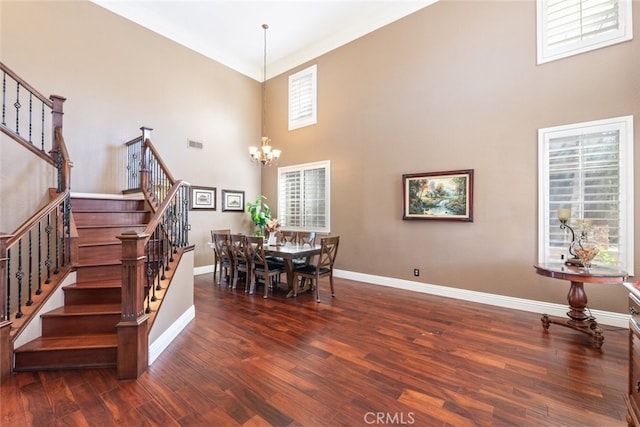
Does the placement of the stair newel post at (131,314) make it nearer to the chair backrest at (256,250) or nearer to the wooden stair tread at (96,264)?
the wooden stair tread at (96,264)

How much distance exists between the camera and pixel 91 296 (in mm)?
2832

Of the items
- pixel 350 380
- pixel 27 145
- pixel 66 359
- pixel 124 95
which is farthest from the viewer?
pixel 124 95

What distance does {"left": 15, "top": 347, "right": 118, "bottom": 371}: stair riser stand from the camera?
229 cm

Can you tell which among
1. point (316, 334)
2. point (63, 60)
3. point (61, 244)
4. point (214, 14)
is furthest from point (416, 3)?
point (61, 244)

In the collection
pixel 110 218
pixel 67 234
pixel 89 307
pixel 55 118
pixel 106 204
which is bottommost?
pixel 89 307

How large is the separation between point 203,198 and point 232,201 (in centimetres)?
72

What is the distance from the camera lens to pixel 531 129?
377 centimetres

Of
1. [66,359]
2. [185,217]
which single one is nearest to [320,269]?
[185,217]

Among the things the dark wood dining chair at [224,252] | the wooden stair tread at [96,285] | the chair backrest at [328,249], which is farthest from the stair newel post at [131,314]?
the dark wood dining chair at [224,252]

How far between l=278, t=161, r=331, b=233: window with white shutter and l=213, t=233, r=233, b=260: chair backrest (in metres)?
1.99

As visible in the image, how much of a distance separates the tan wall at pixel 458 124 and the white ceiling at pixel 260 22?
1.07ft

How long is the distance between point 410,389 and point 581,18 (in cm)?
482

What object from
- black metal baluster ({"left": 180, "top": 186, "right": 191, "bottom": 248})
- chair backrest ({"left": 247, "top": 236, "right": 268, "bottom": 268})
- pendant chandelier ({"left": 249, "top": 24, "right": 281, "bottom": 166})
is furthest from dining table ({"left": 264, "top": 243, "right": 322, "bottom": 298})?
pendant chandelier ({"left": 249, "top": 24, "right": 281, "bottom": 166})

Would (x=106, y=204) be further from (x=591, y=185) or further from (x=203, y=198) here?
(x=591, y=185)
